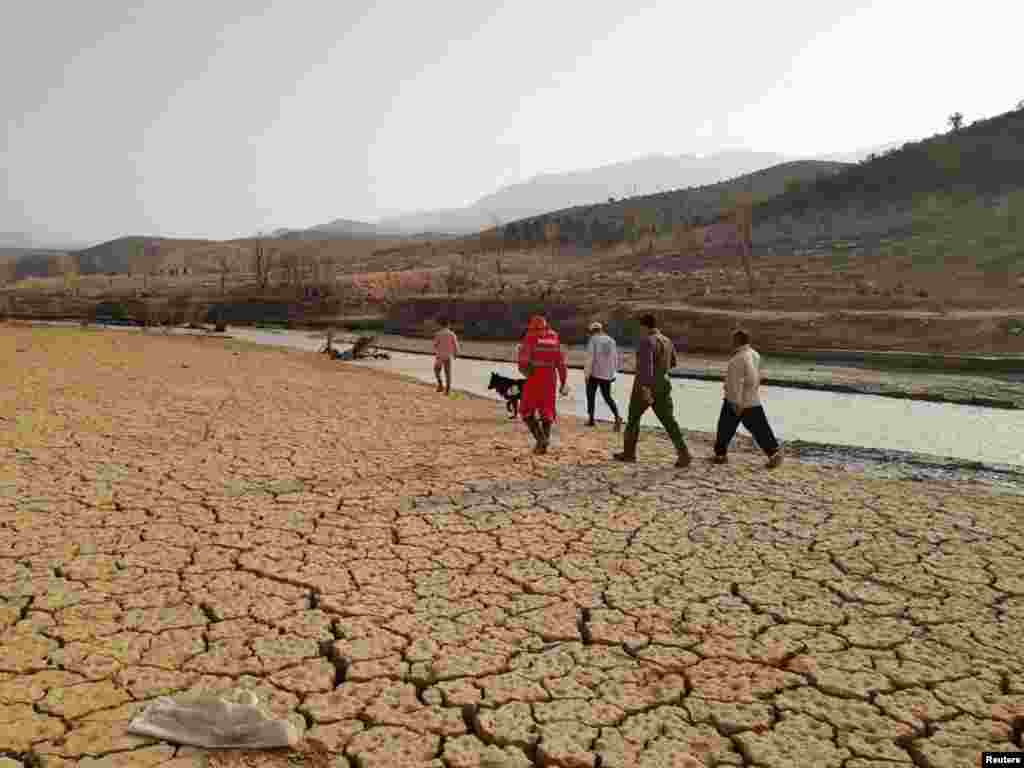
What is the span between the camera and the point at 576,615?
436cm

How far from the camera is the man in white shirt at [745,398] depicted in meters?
7.72

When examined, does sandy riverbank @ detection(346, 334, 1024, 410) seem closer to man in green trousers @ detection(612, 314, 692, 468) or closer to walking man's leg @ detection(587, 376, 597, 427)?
walking man's leg @ detection(587, 376, 597, 427)

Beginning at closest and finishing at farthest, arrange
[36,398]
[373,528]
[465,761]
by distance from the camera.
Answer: [465,761] < [373,528] < [36,398]

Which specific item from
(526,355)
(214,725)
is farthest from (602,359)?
(214,725)

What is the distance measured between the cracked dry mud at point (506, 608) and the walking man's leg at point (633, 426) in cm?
29

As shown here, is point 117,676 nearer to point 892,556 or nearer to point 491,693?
point 491,693

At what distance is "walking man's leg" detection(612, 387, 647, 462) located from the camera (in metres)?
7.70

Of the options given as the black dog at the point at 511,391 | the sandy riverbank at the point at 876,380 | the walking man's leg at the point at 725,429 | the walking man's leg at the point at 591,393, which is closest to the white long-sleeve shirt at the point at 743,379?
the walking man's leg at the point at 725,429

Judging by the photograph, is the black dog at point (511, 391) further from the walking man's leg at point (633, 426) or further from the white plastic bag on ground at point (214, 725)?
the white plastic bag on ground at point (214, 725)

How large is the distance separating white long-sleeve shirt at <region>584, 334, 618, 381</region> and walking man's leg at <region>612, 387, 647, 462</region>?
5.41ft

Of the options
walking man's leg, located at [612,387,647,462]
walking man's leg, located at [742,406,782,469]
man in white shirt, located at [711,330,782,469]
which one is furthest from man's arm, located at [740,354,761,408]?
walking man's leg, located at [612,387,647,462]

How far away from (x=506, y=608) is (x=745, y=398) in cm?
443

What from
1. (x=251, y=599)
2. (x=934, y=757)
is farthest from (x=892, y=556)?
(x=251, y=599)

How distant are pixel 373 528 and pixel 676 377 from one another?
14.9m
